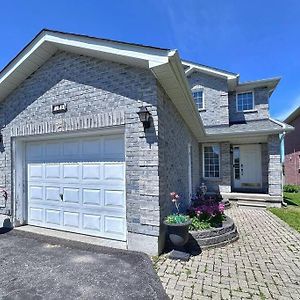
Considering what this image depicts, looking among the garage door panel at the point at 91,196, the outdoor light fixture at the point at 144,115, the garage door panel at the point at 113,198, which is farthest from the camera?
the garage door panel at the point at 91,196

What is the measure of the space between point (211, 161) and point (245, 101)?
13.7 feet

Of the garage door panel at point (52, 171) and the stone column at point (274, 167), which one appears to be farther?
the stone column at point (274, 167)

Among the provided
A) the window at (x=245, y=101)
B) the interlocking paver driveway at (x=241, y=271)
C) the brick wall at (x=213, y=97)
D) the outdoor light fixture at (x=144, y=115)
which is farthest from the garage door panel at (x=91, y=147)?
the window at (x=245, y=101)

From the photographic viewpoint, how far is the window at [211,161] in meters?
12.6

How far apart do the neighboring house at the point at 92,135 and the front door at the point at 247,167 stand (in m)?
6.96

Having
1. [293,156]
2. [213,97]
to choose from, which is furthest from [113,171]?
[293,156]

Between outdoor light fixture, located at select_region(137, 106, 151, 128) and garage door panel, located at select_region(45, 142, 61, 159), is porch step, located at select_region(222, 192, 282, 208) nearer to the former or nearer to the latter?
outdoor light fixture, located at select_region(137, 106, 151, 128)

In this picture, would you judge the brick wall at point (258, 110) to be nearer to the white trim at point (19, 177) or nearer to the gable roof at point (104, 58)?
the gable roof at point (104, 58)

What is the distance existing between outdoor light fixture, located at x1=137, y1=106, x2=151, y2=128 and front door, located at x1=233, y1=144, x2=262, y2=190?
10427 millimetres

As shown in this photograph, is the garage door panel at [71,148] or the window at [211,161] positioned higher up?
the garage door panel at [71,148]

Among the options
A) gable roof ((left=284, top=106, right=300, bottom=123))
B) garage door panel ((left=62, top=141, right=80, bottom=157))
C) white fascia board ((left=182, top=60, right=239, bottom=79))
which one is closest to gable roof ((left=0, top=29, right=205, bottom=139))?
garage door panel ((left=62, top=141, right=80, bottom=157))

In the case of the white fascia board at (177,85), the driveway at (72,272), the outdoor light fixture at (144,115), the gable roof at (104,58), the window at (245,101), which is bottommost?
the driveway at (72,272)

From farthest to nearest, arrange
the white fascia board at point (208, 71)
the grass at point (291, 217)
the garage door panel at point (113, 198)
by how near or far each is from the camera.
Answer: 1. the white fascia board at point (208, 71)
2. the grass at point (291, 217)
3. the garage door panel at point (113, 198)

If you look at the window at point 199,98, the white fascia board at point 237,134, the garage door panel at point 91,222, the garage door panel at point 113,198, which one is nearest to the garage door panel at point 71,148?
the garage door panel at point 113,198
